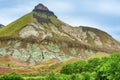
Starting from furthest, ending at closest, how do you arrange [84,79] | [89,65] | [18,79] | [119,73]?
[89,65] < [18,79] < [84,79] < [119,73]

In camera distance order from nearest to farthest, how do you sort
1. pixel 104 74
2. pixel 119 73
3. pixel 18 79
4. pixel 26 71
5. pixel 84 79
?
pixel 119 73
pixel 104 74
pixel 84 79
pixel 18 79
pixel 26 71

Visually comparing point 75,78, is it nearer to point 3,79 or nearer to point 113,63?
point 3,79

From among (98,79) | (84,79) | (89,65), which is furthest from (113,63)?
(89,65)

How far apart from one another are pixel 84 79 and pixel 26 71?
84134mm

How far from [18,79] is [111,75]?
61.7m

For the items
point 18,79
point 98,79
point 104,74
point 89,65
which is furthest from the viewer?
point 89,65

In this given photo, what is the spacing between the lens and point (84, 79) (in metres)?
97.0

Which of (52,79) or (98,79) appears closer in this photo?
(98,79)

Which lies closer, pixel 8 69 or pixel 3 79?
pixel 3 79

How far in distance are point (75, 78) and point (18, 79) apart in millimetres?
25396

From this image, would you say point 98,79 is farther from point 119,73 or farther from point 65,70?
point 65,70

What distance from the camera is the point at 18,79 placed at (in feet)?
394

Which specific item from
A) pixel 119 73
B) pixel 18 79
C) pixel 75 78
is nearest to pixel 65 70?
pixel 18 79

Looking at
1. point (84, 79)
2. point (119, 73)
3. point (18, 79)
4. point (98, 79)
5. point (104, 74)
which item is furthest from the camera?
point (18, 79)
